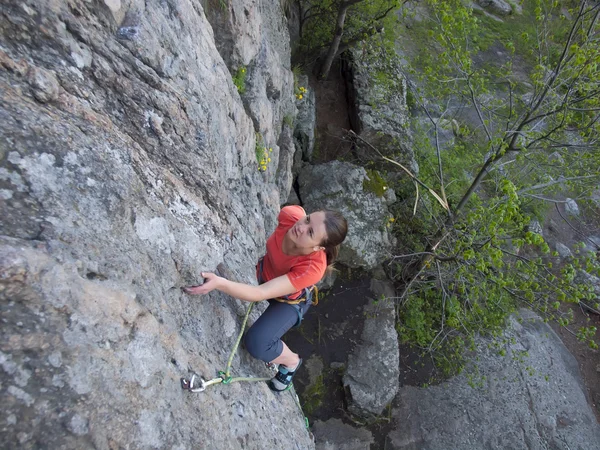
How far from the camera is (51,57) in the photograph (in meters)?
2.40

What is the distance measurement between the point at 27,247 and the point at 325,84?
1096 centimetres

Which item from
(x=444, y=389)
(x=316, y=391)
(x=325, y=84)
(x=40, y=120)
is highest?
(x=40, y=120)

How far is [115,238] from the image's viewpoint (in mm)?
2254

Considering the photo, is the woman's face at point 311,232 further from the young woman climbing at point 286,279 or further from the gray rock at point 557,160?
the gray rock at point 557,160

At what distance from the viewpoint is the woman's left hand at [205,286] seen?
2.70 metres

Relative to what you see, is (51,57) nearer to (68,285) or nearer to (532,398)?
(68,285)

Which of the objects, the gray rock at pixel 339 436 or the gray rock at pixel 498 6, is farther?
the gray rock at pixel 498 6

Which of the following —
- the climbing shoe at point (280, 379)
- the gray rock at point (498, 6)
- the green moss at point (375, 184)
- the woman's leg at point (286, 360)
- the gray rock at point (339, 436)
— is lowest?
the gray rock at point (339, 436)

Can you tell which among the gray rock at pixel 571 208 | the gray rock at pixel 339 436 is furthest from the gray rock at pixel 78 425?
the gray rock at pixel 571 208

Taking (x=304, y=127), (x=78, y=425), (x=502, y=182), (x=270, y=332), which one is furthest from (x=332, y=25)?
(x=78, y=425)

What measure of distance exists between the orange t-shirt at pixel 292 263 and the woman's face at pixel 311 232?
140 mm

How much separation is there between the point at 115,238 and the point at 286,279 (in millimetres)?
1274

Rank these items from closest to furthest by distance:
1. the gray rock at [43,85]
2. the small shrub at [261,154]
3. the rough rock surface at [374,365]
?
the gray rock at [43,85] < the small shrub at [261,154] < the rough rock surface at [374,365]

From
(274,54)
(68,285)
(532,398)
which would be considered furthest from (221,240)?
(532,398)
